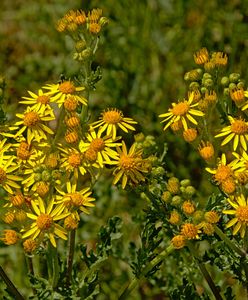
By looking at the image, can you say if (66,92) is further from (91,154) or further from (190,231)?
(190,231)

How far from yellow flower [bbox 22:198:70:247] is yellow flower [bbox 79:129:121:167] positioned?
1.00ft

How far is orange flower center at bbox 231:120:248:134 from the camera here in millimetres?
3268

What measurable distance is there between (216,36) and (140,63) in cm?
79

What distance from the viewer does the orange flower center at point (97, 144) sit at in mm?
3250

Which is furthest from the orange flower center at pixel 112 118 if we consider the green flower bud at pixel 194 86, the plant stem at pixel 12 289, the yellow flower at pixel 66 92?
the plant stem at pixel 12 289

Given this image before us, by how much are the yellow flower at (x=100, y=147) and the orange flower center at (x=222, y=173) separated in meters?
0.50

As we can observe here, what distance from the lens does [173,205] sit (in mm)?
3174

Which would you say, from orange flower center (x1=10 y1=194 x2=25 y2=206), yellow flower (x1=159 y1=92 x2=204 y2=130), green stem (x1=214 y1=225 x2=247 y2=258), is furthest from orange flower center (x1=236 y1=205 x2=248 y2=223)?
orange flower center (x1=10 y1=194 x2=25 y2=206)

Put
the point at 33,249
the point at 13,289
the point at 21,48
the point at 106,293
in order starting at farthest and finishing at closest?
the point at 21,48
the point at 106,293
the point at 13,289
the point at 33,249

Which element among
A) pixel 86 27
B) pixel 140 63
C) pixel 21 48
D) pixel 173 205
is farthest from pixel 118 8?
pixel 173 205

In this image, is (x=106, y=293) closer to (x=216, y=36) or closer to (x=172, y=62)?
(x=172, y=62)

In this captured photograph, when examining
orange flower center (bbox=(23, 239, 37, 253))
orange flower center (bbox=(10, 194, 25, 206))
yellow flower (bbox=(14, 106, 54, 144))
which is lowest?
orange flower center (bbox=(23, 239, 37, 253))

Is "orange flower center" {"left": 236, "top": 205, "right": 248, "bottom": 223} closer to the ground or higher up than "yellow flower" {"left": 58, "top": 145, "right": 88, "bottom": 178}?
closer to the ground

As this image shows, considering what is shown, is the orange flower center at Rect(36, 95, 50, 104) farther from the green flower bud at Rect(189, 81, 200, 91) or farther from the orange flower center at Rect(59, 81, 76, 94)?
the green flower bud at Rect(189, 81, 200, 91)
